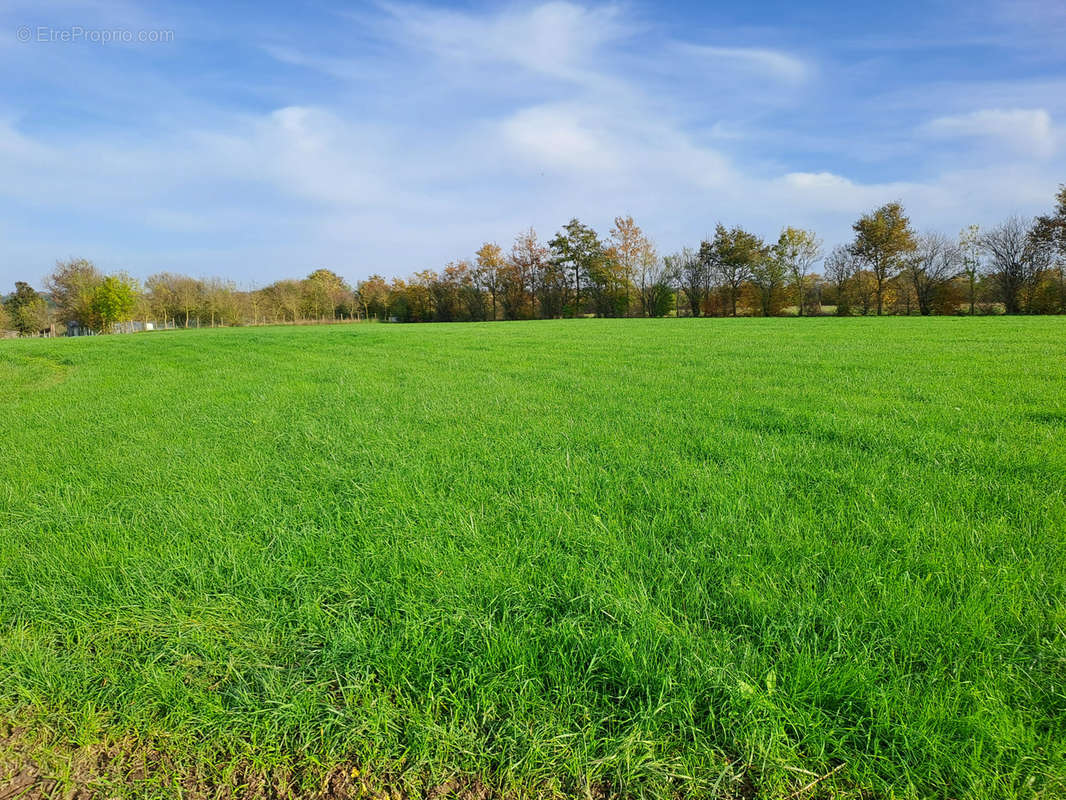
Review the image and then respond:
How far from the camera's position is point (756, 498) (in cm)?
291

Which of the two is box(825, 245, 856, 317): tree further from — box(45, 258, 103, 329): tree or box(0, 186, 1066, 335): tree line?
box(45, 258, 103, 329): tree

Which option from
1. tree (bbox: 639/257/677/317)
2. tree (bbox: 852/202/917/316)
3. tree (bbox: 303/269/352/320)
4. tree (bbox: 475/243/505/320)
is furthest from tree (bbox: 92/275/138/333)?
tree (bbox: 852/202/917/316)

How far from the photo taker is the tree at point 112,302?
47.4 meters

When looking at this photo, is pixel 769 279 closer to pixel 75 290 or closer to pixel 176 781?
pixel 176 781

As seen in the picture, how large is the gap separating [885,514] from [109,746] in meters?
3.58

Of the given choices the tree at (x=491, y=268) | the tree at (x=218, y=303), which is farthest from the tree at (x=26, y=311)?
the tree at (x=491, y=268)

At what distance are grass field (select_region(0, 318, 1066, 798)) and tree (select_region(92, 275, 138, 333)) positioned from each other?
5808 centimetres

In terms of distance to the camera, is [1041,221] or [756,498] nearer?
[756,498]

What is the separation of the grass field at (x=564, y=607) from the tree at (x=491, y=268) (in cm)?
5414

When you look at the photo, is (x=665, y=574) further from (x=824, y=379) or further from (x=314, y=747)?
(x=824, y=379)

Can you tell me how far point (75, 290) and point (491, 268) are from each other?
45.5 m

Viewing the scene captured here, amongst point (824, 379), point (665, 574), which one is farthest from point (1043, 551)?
point (824, 379)

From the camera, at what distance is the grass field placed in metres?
1.46

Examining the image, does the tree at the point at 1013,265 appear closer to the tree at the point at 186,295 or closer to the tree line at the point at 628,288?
the tree line at the point at 628,288
